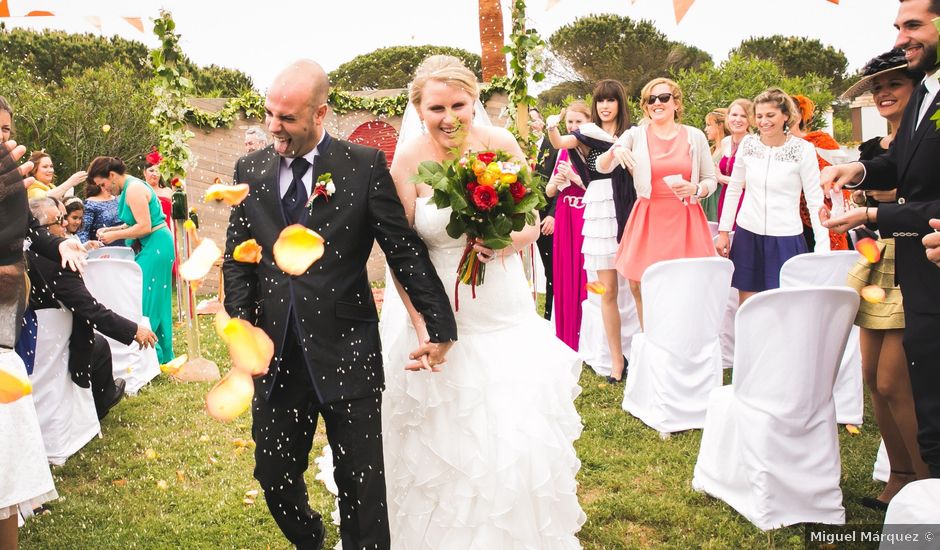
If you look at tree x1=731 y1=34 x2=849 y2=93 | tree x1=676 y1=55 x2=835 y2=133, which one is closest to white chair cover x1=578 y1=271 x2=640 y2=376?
tree x1=676 y1=55 x2=835 y2=133

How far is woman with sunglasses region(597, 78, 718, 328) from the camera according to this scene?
598 centimetres

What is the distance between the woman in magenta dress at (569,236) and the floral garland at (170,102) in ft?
12.2

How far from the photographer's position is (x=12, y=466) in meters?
3.12

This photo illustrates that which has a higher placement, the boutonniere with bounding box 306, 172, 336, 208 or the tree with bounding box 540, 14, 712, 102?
the tree with bounding box 540, 14, 712, 102

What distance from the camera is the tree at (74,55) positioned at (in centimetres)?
3153

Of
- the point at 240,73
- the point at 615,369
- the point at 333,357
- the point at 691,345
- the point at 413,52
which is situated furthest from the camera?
the point at 413,52

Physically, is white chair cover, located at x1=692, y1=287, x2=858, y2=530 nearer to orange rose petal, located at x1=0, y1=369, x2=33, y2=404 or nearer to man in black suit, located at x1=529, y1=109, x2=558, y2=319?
orange rose petal, located at x1=0, y1=369, x2=33, y2=404

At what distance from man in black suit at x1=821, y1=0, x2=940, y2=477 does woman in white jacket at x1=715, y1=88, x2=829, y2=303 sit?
2665 millimetres

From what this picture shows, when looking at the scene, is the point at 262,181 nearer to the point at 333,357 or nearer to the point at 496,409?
the point at 333,357

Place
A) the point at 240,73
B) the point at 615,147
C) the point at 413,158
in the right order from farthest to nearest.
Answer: the point at 240,73, the point at 615,147, the point at 413,158

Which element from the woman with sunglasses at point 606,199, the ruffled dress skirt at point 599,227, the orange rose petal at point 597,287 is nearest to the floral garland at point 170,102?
the woman with sunglasses at point 606,199

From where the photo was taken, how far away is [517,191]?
118 inches

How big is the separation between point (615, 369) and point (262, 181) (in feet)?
14.0

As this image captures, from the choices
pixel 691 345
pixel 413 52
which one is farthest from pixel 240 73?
pixel 691 345
